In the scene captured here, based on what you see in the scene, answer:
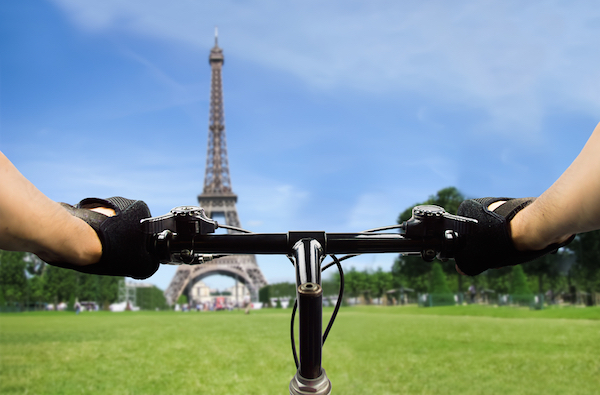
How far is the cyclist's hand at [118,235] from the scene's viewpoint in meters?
1.00

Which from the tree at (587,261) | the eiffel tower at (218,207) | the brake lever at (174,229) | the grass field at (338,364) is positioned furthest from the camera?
the eiffel tower at (218,207)

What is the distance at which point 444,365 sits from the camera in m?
8.00

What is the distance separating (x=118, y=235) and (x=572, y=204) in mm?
988

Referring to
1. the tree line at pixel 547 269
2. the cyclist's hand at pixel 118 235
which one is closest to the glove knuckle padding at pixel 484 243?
the cyclist's hand at pixel 118 235

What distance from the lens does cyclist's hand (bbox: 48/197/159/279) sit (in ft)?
3.27

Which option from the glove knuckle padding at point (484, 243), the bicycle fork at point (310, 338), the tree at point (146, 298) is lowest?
the tree at point (146, 298)

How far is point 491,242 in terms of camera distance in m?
1.10

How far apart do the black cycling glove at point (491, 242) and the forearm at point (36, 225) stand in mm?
952

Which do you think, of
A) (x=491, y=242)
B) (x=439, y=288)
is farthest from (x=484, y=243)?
(x=439, y=288)

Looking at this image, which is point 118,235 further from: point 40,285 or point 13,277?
point 40,285

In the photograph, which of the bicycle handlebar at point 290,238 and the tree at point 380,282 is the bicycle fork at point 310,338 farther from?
the tree at point 380,282

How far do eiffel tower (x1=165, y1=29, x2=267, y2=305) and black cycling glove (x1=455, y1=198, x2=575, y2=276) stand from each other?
40.4 meters

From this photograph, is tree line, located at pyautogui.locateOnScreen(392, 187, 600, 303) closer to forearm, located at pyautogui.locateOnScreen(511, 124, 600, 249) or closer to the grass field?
the grass field

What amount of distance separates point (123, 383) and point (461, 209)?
24.0ft
